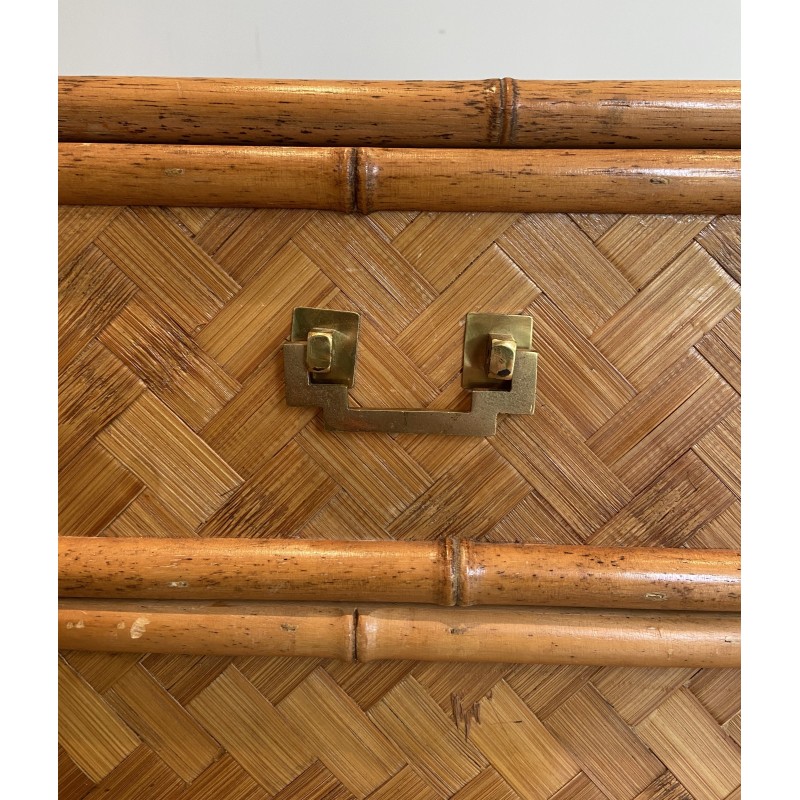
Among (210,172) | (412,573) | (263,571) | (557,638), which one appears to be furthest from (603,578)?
(210,172)

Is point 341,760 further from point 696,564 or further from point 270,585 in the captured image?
point 696,564

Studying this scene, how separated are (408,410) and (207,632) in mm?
358

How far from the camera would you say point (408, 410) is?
26.7 inches

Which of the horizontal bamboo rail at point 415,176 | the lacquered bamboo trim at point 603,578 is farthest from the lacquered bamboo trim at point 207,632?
the horizontal bamboo rail at point 415,176

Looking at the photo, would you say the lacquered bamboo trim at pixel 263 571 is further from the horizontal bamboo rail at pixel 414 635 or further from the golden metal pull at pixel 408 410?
the golden metal pull at pixel 408 410

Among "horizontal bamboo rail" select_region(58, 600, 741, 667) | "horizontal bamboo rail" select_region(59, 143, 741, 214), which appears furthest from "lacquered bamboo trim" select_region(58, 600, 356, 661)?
"horizontal bamboo rail" select_region(59, 143, 741, 214)

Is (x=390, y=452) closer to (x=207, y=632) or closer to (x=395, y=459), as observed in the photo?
(x=395, y=459)

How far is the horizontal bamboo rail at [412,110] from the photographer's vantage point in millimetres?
651

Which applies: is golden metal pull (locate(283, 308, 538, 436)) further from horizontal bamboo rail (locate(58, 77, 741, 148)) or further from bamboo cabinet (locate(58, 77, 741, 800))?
horizontal bamboo rail (locate(58, 77, 741, 148))

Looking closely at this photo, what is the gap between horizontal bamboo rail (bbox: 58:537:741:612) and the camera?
2.18 feet

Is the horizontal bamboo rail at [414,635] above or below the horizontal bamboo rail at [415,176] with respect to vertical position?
below

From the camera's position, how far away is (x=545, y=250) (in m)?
0.68

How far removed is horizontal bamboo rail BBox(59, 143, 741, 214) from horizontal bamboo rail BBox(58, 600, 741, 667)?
49cm

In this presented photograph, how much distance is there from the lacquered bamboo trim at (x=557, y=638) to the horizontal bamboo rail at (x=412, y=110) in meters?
0.57
